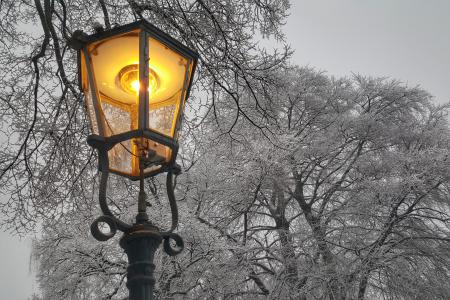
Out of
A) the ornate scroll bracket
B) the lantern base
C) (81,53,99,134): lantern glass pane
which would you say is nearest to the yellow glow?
(81,53,99,134): lantern glass pane

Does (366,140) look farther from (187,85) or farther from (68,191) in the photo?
(187,85)

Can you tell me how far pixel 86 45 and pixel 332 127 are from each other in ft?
34.7

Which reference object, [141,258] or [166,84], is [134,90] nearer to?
[166,84]

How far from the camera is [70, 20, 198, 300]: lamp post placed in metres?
2.11

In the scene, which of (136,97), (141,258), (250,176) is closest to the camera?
(141,258)

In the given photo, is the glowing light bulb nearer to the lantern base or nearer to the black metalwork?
the black metalwork

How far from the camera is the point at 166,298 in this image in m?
7.99

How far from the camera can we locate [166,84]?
90.7 inches

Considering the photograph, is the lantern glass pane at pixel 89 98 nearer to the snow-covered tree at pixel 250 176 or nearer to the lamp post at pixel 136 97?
the lamp post at pixel 136 97

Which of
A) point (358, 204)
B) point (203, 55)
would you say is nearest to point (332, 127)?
point (358, 204)

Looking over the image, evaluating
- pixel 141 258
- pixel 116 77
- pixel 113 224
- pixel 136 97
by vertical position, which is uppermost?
pixel 116 77

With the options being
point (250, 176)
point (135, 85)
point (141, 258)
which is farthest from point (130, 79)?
point (250, 176)

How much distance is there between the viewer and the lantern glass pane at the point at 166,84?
2.21 m

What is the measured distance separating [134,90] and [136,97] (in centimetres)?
4
